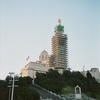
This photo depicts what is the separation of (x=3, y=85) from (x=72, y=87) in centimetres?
1615

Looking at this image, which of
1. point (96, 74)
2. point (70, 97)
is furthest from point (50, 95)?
point (96, 74)

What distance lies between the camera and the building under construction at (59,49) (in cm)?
8538

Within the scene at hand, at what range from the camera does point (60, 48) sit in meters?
88.8

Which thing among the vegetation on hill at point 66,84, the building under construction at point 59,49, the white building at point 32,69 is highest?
the building under construction at point 59,49

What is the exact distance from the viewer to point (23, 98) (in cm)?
3319

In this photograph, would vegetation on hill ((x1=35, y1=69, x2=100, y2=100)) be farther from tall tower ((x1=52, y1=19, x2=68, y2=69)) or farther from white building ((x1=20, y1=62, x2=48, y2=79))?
tall tower ((x1=52, y1=19, x2=68, y2=69))

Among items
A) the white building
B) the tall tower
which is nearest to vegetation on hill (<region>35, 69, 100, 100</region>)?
the white building

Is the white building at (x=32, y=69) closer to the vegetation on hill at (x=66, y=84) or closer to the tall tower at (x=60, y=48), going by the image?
the tall tower at (x=60, y=48)

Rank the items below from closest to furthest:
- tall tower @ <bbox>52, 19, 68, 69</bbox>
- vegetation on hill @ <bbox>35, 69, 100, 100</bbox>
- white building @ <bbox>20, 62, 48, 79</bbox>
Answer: vegetation on hill @ <bbox>35, 69, 100, 100</bbox> < white building @ <bbox>20, 62, 48, 79</bbox> < tall tower @ <bbox>52, 19, 68, 69</bbox>

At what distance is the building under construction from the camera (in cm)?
8538

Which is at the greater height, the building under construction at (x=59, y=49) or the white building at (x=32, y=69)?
the building under construction at (x=59, y=49)

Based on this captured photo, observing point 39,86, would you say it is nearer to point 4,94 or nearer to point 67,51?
point 4,94

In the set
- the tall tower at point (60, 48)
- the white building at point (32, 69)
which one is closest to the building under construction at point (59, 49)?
the tall tower at point (60, 48)

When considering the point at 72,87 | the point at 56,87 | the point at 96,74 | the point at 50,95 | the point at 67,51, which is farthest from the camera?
the point at 67,51
